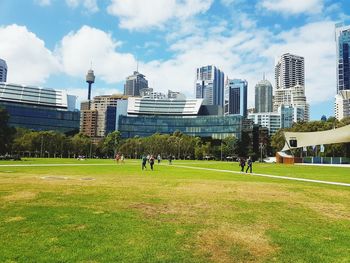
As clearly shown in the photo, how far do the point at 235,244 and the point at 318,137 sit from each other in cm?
8618

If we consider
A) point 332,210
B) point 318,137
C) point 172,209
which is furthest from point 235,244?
point 318,137

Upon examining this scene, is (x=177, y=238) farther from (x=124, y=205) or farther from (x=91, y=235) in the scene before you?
(x=124, y=205)

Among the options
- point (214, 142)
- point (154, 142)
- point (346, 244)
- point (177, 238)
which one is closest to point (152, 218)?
point (177, 238)

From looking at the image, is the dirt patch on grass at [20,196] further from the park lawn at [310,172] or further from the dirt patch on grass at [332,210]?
the park lawn at [310,172]

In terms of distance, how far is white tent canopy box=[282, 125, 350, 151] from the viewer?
81.0 metres

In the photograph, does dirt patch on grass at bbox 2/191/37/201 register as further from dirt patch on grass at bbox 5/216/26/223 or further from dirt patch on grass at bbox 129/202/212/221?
dirt patch on grass at bbox 129/202/212/221

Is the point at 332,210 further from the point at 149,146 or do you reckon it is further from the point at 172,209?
the point at 149,146

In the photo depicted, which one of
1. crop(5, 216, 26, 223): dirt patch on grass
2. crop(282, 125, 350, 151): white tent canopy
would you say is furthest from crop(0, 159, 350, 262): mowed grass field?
crop(282, 125, 350, 151): white tent canopy

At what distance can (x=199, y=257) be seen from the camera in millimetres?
8000

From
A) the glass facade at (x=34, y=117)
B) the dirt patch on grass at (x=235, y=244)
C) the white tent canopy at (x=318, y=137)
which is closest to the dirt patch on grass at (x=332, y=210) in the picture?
the dirt patch on grass at (x=235, y=244)

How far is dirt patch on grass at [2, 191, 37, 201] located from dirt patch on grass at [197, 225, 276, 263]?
8062mm

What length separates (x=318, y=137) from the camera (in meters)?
88.2

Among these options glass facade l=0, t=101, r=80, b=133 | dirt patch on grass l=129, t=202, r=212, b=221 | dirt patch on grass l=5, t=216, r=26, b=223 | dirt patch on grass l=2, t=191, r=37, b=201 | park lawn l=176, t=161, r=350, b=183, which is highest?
glass facade l=0, t=101, r=80, b=133

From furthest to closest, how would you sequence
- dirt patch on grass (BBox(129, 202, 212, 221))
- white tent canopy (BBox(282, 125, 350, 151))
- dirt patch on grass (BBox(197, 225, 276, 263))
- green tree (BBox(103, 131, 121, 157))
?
green tree (BBox(103, 131, 121, 157))
white tent canopy (BBox(282, 125, 350, 151))
dirt patch on grass (BBox(129, 202, 212, 221))
dirt patch on grass (BBox(197, 225, 276, 263))
